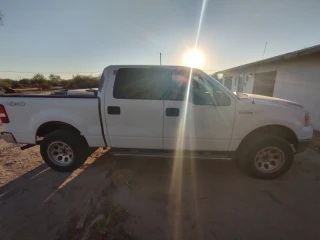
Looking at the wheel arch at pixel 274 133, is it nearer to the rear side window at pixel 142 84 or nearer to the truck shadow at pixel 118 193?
the truck shadow at pixel 118 193

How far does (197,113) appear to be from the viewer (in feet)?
10.2

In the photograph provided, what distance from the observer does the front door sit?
122 inches

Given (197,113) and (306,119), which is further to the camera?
(306,119)

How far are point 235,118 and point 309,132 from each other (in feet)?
4.52

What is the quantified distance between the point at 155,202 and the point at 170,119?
4.48 feet

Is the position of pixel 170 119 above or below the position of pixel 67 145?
above

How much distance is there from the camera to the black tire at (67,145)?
11.1 ft

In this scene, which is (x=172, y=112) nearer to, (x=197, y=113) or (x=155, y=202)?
(x=197, y=113)

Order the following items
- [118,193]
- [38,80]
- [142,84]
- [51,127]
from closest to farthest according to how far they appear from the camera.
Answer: [118,193] → [142,84] → [51,127] → [38,80]

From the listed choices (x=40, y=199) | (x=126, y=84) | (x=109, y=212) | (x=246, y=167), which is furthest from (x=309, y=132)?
(x=40, y=199)

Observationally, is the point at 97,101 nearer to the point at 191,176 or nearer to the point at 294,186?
the point at 191,176

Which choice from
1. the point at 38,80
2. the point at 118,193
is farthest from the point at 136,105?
the point at 38,80

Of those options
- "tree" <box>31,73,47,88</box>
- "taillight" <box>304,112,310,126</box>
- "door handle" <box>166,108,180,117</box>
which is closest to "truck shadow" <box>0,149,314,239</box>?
"taillight" <box>304,112,310,126</box>

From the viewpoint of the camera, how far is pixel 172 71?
3225mm
